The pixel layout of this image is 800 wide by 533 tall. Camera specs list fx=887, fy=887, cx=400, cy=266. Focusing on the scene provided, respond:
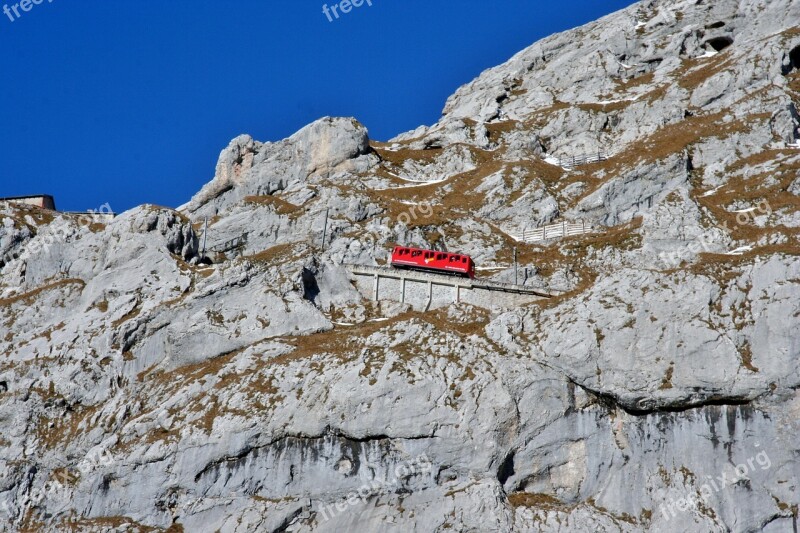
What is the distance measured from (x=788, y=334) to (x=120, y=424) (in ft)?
164

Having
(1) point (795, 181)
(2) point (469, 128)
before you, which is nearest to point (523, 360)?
(1) point (795, 181)

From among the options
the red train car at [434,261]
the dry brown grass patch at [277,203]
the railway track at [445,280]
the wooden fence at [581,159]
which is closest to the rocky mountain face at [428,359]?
the dry brown grass patch at [277,203]

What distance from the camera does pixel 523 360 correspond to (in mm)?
66125

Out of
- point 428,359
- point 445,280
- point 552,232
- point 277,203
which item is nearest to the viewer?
point 428,359

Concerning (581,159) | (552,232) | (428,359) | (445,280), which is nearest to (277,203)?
(445,280)

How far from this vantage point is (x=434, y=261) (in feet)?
267

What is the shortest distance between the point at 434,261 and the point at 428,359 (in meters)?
16.6

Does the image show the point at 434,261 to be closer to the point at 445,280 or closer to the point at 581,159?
the point at 445,280

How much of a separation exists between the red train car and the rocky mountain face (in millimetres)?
4293

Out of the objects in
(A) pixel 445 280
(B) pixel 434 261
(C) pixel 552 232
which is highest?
(C) pixel 552 232

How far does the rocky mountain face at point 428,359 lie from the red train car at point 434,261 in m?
4.29

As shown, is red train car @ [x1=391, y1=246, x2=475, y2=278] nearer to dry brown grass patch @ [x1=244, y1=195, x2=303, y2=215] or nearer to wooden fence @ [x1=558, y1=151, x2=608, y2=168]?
dry brown grass patch @ [x1=244, y1=195, x2=303, y2=215]

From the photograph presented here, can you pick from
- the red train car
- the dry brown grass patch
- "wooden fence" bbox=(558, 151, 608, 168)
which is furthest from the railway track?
"wooden fence" bbox=(558, 151, 608, 168)

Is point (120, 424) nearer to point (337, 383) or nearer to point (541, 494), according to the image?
point (337, 383)
